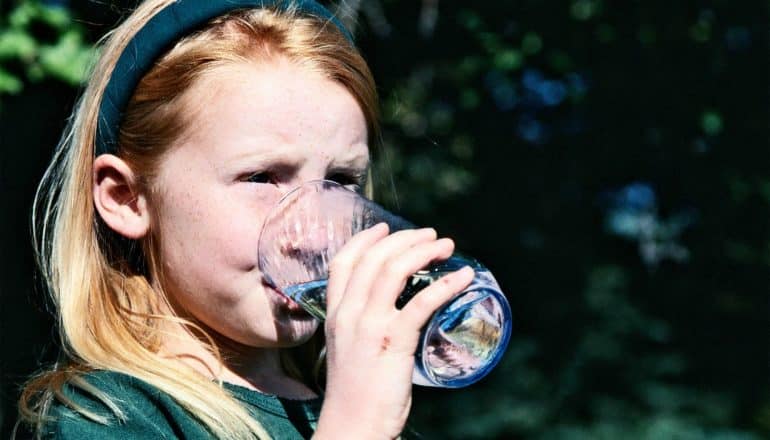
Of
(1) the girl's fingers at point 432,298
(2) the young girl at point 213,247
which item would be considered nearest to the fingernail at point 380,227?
(2) the young girl at point 213,247

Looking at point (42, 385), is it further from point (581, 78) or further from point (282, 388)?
point (581, 78)

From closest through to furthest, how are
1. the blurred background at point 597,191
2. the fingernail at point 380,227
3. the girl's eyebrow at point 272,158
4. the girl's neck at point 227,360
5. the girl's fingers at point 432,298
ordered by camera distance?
the girl's fingers at point 432,298, the fingernail at point 380,227, the girl's eyebrow at point 272,158, the girl's neck at point 227,360, the blurred background at point 597,191

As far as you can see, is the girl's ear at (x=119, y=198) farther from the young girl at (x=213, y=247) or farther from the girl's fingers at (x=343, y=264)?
the girl's fingers at (x=343, y=264)

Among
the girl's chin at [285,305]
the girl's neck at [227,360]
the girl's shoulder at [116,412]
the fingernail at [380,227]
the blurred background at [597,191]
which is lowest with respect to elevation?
the girl's shoulder at [116,412]

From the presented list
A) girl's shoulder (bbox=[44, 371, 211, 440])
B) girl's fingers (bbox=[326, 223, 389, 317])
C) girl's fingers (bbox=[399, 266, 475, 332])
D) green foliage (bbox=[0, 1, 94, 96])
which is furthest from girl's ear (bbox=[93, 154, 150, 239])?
green foliage (bbox=[0, 1, 94, 96])

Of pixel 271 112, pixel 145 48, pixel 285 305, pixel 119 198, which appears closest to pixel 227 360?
pixel 285 305

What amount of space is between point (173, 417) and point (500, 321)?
1.96 ft

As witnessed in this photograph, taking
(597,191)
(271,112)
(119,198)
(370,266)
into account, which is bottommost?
(370,266)

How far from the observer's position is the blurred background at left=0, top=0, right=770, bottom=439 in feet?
17.1

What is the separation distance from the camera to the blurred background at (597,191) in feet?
17.1

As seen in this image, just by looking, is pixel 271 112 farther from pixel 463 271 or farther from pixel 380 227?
pixel 463 271

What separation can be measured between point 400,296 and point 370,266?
7cm

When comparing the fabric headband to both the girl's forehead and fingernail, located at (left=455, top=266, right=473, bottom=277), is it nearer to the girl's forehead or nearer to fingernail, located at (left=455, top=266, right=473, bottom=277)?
the girl's forehead

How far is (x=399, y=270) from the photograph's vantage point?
1.57 meters
